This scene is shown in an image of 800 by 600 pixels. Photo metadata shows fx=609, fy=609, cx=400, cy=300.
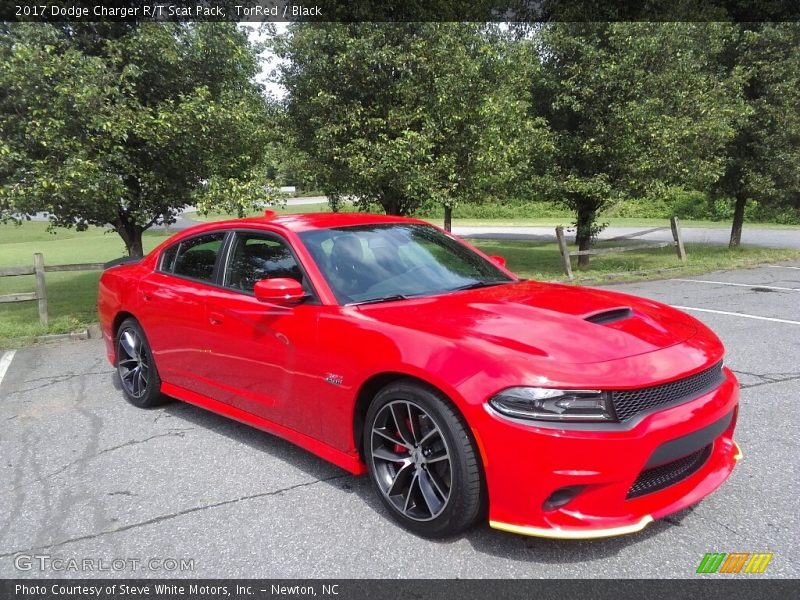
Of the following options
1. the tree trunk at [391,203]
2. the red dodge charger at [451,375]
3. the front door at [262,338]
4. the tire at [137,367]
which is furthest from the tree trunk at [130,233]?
the front door at [262,338]

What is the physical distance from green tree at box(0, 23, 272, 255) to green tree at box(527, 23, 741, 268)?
6.92 metres

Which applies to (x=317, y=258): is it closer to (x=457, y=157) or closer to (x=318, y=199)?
(x=457, y=157)

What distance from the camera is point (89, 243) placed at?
26438 millimetres

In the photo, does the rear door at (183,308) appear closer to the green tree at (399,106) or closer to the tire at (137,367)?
the tire at (137,367)

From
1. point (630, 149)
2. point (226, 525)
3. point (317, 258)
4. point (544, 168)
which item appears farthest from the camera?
point (544, 168)

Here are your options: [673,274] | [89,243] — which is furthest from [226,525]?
[89,243]

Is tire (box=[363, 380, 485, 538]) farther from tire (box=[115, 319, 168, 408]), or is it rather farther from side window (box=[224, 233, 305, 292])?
tire (box=[115, 319, 168, 408])

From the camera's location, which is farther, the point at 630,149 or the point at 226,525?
the point at 630,149

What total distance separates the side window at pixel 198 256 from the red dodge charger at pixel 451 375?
0.03 meters

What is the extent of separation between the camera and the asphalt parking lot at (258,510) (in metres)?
2.76

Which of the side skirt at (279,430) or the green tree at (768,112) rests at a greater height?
the green tree at (768,112)

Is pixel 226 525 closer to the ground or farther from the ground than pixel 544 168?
closer to the ground

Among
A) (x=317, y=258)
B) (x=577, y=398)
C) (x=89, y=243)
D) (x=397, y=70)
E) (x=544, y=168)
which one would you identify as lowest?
(x=89, y=243)

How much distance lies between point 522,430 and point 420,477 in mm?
673
